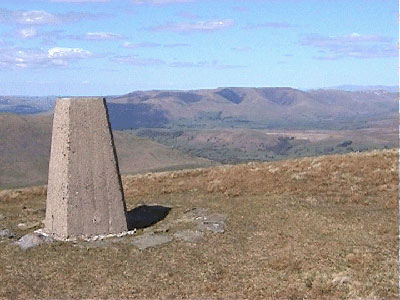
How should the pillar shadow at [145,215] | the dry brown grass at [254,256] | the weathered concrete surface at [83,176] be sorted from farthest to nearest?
the pillar shadow at [145,215], the weathered concrete surface at [83,176], the dry brown grass at [254,256]

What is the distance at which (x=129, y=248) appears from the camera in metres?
16.2

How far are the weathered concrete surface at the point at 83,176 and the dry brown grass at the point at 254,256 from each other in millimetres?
1194

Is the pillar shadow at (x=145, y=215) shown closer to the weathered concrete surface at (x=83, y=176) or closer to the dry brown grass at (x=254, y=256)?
the dry brown grass at (x=254, y=256)

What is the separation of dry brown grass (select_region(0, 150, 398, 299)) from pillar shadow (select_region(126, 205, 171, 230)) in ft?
2.21

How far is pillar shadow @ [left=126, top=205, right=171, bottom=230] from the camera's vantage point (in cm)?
1967

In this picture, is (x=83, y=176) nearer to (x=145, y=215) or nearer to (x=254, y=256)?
(x=145, y=215)

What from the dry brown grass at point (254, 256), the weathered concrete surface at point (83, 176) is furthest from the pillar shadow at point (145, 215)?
the weathered concrete surface at point (83, 176)

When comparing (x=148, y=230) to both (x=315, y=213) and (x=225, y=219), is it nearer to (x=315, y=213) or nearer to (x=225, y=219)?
(x=225, y=219)

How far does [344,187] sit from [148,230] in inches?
418

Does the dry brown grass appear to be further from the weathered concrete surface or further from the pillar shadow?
the weathered concrete surface

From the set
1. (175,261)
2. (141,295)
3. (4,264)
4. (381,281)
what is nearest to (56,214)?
(4,264)

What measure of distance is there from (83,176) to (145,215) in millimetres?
4563

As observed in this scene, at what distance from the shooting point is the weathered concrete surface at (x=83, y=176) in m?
17.4

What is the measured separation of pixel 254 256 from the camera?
14.9 metres
